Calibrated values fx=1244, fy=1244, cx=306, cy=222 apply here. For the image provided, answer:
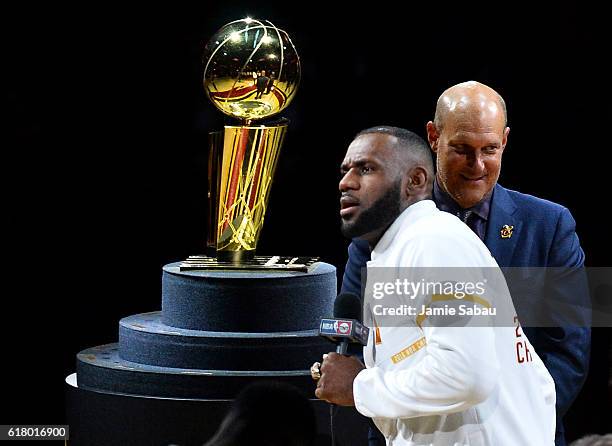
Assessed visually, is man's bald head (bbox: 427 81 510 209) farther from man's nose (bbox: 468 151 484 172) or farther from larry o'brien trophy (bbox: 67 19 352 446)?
larry o'brien trophy (bbox: 67 19 352 446)

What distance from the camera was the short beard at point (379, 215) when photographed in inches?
94.0

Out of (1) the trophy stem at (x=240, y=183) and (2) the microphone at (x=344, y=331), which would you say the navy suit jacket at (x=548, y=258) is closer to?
(2) the microphone at (x=344, y=331)

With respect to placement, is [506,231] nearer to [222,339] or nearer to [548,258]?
[548,258]

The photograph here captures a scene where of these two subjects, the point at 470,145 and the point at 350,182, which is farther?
the point at 470,145

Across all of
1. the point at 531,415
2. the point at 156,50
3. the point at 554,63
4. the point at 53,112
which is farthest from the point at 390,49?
the point at 531,415

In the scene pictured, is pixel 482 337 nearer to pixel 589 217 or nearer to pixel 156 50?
pixel 589 217

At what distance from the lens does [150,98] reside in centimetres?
478

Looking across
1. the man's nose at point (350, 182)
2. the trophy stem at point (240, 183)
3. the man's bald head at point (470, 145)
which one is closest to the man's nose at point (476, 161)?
the man's bald head at point (470, 145)

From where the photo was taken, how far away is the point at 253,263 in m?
4.07

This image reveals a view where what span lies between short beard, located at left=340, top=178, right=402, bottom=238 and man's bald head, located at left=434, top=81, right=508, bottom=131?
26.6 inches

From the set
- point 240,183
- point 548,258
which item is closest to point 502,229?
point 548,258

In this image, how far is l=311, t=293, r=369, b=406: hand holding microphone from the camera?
2.33 meters

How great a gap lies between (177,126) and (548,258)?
2.09 metres

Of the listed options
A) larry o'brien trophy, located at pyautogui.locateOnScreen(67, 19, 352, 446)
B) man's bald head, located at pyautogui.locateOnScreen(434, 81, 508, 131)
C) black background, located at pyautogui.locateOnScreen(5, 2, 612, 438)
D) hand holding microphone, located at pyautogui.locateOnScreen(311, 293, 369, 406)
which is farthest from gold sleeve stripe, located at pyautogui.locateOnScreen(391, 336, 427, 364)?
black background, located at pyautogui.locateOnScreen(5, 2, 612, 438)
